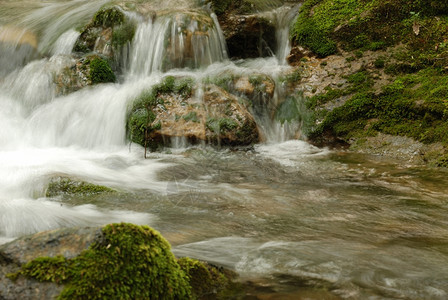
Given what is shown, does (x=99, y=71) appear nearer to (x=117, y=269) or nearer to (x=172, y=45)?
(x=172, y=45)

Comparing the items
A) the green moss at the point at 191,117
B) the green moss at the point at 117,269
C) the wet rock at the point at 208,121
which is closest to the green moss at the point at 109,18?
the wet rock at the point at 208,121

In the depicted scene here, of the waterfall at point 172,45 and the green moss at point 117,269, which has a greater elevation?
the waterfall at point 172,45

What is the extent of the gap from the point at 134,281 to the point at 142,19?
957 cm

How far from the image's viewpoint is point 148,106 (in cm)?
812

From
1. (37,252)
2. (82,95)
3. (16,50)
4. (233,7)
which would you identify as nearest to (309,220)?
(37,252)

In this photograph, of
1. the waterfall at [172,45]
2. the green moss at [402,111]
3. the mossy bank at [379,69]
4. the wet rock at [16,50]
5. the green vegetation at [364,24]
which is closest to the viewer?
the green moss at [402,111]

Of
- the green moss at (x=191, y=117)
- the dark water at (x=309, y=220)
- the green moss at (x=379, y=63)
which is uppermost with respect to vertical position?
the green moss at (x=379, y=63)

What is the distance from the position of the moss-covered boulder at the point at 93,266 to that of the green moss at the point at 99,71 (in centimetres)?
775

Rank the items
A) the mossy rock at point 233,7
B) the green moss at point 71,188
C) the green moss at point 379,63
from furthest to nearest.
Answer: the mossy rock at point 233,7 → the green moss at point 379,63 → the green moss at point 71,188

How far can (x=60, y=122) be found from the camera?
842 cm

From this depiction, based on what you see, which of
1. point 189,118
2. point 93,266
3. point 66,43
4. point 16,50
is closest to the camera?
point 93,266

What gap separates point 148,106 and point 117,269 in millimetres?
6509

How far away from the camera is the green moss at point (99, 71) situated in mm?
9234

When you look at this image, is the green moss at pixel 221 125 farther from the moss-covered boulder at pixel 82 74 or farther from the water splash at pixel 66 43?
the water splash at pixel 66 43
